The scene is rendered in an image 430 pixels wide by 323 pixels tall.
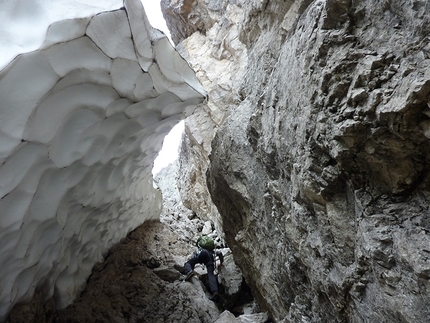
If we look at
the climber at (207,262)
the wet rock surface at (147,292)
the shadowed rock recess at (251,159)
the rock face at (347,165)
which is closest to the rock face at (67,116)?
the shadowed rock recess at (251,159)

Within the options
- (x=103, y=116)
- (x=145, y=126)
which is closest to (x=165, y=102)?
(x=145, y=126)

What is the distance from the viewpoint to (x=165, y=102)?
13.2 ft

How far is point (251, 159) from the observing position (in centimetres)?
409

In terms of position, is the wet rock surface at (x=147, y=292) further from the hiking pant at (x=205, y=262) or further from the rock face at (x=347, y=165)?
the rock face at (x=347, y=165)

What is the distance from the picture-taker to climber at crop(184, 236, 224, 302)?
5.96 m

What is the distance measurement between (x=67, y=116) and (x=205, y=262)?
4583mm

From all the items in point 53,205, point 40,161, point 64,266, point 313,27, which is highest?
point 313,27

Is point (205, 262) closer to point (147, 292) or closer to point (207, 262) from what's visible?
point (207, 262)

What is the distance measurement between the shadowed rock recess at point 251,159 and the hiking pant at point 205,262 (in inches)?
14.5

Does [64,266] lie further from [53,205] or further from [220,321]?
[220,321]

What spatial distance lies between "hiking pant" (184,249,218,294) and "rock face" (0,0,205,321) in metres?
2.18

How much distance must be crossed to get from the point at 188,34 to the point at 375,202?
32.1 feet

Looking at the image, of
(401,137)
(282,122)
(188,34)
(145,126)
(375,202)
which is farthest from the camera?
(188,34)

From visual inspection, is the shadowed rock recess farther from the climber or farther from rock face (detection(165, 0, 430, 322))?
the climber
